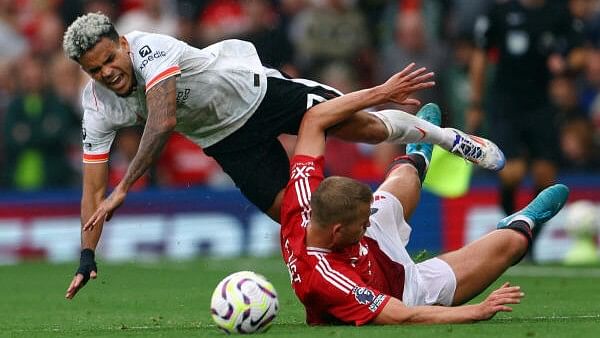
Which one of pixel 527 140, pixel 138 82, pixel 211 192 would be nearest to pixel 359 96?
pixel 138 82

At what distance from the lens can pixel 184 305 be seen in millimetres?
11414

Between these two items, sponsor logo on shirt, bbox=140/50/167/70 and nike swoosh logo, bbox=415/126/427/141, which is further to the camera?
nike swoosh logo, bbox=415/126/427/141

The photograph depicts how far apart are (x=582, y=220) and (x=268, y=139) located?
22.0ft

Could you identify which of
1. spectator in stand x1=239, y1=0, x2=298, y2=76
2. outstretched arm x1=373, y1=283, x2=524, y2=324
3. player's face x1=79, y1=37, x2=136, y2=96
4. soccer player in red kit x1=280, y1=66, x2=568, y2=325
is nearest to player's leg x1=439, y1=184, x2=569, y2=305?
soccer player in red kit x1=280, y1=66, x2=568, y2=325

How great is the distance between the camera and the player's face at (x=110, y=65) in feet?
30.5

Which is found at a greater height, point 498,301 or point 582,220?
point 498,301

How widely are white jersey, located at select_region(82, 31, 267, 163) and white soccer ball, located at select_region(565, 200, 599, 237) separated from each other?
677cm

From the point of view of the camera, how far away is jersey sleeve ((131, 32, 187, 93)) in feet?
30.8

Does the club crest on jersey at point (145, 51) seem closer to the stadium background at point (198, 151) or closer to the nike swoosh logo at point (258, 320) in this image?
the nike swoosh logo at point (258, 320)

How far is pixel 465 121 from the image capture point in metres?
17.5

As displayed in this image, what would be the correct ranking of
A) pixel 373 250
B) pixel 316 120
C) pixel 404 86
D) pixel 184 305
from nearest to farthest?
pixel 373 250
pixel 316 120
pixel 404 86
pixel 184 305

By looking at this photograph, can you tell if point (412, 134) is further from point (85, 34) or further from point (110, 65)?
point (85, 34)

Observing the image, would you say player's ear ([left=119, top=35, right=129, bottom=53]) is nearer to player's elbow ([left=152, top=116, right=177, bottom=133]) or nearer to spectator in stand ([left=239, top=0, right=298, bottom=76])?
player's elbow ([left=152, top=116, right=177, bottom=133])

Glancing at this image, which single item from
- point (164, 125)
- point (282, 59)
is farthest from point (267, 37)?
point (164, 125)
